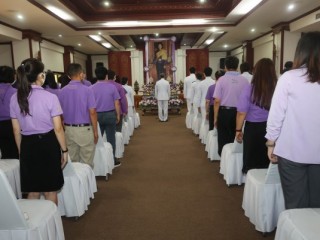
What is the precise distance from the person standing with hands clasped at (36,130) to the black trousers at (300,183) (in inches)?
68.5

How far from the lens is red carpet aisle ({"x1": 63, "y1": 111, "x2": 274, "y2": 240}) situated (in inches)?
109

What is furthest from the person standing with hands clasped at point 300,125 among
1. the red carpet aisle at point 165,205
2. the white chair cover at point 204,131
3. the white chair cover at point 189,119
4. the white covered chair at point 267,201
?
the white chair cover at point 189,119

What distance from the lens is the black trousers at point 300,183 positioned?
6.12ft

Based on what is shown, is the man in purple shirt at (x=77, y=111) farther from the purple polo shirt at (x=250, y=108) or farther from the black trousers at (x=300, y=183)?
the black trousers at (x=300, y=183)

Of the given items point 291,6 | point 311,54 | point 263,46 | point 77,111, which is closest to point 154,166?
point 77,111

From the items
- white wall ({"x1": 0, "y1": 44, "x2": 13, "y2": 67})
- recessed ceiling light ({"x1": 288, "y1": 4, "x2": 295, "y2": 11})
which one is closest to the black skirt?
recessed ceiling light ({"x1": 288, "y1": 4, "x2": 295, "y2": 11})

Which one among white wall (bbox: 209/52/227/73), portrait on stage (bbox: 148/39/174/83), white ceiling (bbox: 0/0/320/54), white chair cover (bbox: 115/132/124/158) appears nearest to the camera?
white chair cover (bbox: 115/132/124/158)

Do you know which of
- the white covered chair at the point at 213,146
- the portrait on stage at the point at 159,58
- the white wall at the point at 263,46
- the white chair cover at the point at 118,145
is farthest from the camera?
the portrait on stage at the point at 159,58

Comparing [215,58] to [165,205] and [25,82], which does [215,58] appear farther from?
[25,82]

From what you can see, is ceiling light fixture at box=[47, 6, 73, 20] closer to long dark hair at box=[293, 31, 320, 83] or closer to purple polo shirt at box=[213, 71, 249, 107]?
purple polo shirt at box=[213, 71, 249, 107]

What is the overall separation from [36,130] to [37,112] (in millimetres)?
150

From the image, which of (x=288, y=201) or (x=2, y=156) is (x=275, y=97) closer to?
(x=288, y=201)

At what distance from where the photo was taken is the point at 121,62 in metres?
17.1

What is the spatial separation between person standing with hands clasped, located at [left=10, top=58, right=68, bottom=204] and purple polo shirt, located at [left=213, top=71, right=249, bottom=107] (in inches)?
92.8
